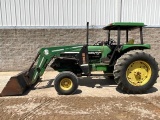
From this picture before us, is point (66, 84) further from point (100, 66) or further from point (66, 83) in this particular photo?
point (100, 66)

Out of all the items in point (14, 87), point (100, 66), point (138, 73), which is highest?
point (100, 66)

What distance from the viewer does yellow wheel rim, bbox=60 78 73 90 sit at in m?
5.91

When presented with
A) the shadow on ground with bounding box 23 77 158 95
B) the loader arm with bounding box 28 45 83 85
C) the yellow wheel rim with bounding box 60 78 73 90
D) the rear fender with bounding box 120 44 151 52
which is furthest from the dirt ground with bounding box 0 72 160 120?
the rear fender with bounding box 120 44 151 52

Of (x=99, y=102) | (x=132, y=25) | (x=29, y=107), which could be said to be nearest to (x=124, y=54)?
(x=132, y=25)

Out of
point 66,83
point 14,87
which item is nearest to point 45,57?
point 66,83

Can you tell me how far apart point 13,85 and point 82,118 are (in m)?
2.43

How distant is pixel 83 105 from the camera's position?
4961 millimetres

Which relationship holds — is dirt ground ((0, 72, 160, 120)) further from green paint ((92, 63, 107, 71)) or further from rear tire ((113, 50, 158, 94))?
green paint ((92, 63, 107, 71))

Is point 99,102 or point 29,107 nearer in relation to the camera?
point 29,107

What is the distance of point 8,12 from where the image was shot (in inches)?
386

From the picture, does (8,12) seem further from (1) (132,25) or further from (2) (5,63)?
(1) (132,25)

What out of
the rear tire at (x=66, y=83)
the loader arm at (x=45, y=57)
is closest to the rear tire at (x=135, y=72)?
the rear tire at (x=66, y=83)

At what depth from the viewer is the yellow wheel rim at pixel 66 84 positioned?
233 inches

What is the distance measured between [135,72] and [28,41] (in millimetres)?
5600
